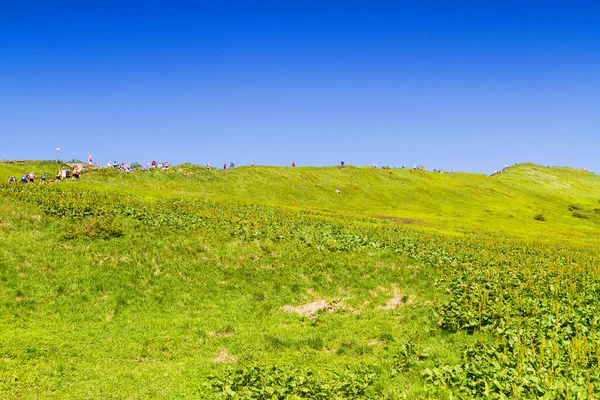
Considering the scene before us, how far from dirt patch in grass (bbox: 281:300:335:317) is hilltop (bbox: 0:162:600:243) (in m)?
44.3

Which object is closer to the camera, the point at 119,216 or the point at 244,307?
the point at 244,307

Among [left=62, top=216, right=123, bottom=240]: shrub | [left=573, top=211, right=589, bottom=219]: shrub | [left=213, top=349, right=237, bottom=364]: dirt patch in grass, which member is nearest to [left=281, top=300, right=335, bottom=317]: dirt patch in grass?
[left=213, top=349, right=237, bottom=364]: dirt patch in grass

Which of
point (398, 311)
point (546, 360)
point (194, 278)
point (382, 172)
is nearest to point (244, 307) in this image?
point (194, 278)

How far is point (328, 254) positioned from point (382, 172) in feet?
379

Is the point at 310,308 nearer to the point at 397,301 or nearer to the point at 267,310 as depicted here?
the point at 267,310

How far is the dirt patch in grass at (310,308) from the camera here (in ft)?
92.1

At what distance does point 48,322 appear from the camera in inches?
893

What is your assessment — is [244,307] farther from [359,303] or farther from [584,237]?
[584,237]

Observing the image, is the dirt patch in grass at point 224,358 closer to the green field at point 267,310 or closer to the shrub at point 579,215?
the green field at point 267,310

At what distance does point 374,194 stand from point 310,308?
9541cm

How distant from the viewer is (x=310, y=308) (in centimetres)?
2888

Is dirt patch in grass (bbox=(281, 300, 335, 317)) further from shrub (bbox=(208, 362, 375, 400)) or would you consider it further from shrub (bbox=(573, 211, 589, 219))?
shrub (bbox=(573, 211, 589, 219))

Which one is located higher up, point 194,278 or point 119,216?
point 119,216

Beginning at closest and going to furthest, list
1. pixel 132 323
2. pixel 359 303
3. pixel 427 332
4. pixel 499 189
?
pixel 427 332
pixel 132 323
pixel 359 303
pixel 499 189
